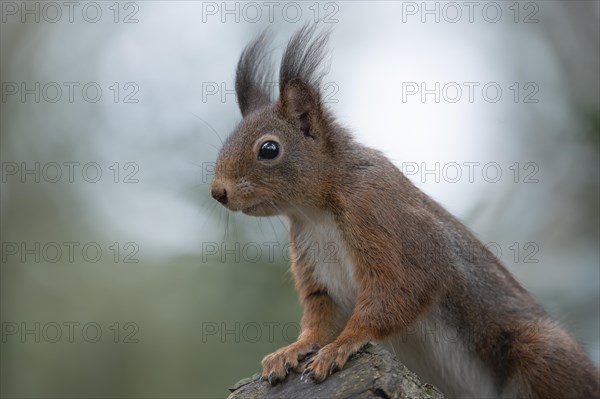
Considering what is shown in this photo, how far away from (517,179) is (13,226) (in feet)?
19.9

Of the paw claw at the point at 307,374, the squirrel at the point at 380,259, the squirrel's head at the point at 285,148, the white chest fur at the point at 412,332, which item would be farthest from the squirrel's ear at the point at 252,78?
the paw claw at the point at 307,374

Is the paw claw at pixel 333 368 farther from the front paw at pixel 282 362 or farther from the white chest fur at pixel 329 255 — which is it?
the white chest fur at pixel 329 255

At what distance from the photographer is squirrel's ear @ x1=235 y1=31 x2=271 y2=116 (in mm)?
5465

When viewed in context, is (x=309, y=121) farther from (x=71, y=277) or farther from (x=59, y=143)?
(x=59, y=143)

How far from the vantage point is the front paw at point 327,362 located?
3.77m

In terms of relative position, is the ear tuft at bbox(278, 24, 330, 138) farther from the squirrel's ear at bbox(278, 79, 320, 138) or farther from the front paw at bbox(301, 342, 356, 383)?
the front paw at bbox(301, 342, 356, 383)

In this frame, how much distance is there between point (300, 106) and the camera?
5.12 m

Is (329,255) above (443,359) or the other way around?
above

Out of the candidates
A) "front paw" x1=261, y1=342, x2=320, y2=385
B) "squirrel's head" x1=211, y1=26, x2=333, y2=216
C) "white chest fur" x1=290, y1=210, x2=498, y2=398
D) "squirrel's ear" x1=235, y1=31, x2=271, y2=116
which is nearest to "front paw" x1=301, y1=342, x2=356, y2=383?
"front paw" x1=261, y1=342, x2=320, y2=385

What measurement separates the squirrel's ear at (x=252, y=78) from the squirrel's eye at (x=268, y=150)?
607mm

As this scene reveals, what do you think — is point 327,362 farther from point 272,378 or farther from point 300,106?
point 300,106

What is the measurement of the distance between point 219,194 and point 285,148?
589 mm

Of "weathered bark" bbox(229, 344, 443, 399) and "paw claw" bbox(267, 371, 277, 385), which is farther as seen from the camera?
"paw claw" bbox(267, 371, 277, 385)

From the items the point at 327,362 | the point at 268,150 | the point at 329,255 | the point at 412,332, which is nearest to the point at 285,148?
the point at 268,150
